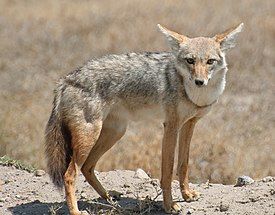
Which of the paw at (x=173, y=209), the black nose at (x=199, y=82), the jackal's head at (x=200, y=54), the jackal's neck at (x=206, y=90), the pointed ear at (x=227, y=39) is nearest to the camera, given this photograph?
the black nose at (x=199, y=82)

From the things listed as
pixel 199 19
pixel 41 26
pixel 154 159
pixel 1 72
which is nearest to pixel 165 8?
pixel 199 19

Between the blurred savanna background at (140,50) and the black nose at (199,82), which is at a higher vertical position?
the black nose at (199,82)

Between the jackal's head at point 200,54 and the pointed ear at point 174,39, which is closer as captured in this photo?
the jackal's head at point 200,54

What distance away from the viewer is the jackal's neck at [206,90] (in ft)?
26.8

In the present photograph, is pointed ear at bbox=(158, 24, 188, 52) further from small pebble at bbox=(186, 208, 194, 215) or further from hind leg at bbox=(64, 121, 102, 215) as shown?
small pebble at bbox=(186, 208, 194, 215)

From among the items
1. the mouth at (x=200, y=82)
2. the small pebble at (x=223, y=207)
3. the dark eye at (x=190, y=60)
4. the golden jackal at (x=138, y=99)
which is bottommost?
the small pebble at (x=223, y=207)

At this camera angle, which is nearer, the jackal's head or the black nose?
the black nose

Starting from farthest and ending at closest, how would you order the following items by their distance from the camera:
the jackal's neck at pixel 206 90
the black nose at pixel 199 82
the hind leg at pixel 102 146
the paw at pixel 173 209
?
the hind leg at pixel 102 146
the paw at pixel 173 209
the jackal's neck at pixel 206 90
the black nose at pixel 199 82

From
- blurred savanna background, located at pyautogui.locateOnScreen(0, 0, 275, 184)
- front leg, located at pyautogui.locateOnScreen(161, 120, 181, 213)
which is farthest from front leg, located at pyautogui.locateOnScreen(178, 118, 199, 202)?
blurred savanna background, located at pyautogui.locateOnScreen(0, 0, 275, 184)

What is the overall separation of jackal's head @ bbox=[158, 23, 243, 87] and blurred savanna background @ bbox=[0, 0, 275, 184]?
3.50 metres

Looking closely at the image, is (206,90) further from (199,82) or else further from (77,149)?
(77,149)

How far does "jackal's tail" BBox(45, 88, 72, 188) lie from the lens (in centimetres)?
846

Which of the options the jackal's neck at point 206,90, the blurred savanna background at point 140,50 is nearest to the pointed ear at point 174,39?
the jackal's neck at point 206,90

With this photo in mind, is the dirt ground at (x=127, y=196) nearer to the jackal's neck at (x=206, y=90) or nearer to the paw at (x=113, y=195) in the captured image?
the paw at (x=113, y=195)
